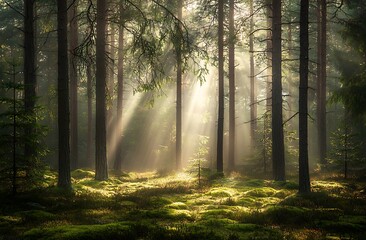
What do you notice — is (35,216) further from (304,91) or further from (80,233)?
(304,91)

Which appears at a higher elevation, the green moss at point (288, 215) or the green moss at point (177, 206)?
the green moss at point (288, 215)

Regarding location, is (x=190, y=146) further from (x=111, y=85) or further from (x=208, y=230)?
(x=208, y=230)

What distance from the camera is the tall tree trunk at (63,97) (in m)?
13.6

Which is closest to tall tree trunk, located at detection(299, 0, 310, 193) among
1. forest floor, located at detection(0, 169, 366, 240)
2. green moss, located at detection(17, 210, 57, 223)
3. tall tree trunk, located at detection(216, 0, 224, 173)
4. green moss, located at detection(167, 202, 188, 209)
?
forest floor, located at detection(0, 169, 366, 240)

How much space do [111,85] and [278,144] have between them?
1839 cm

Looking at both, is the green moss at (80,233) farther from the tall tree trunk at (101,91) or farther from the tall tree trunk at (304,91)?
the tall tree trunk at (101,91)

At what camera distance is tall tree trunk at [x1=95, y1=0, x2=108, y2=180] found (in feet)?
57.5

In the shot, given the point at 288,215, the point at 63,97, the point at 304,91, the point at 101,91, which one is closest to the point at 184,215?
the point at 288,215

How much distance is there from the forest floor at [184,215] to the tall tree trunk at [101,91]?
9.67ft

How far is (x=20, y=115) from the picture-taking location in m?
11.7

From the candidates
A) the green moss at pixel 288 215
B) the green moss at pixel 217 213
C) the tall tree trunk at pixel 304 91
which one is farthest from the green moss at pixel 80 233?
the tall tree trunk at pixel 304 91

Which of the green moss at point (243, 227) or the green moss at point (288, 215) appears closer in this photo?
the green moss at point (243, 227)

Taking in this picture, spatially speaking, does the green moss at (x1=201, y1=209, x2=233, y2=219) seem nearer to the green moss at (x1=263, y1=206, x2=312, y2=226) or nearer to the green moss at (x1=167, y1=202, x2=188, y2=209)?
the green moss at (x1=263, y1=206, x2=312, y2=226)

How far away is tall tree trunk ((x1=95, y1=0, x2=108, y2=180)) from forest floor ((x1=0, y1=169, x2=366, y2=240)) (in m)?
2.95
